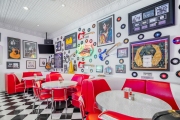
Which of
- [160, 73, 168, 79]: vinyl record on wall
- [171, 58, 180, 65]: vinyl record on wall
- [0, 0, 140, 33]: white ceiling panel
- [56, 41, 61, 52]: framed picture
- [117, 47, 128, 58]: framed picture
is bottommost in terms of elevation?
[160, 73, 168, 79]: vinyl record on wall

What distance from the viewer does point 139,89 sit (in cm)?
225

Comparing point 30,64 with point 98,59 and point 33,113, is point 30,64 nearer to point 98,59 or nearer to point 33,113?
point 33,113

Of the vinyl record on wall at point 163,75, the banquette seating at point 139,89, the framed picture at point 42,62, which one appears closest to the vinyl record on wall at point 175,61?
the vinyl record on wall at point 163,75

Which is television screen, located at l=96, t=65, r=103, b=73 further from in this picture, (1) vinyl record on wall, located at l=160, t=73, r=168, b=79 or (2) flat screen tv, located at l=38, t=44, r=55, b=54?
(2) flat screen tv, located at l=38, t=44, r=55, b=54

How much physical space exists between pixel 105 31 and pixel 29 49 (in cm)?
468

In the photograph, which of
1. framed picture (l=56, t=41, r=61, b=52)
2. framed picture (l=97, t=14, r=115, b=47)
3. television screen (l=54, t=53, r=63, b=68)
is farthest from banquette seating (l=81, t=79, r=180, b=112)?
framed picture (l=56, t=41, r=61, b=52)

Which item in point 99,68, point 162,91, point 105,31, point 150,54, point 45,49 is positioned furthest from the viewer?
point 45,49

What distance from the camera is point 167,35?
85.4 inches

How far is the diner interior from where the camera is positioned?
1575mm

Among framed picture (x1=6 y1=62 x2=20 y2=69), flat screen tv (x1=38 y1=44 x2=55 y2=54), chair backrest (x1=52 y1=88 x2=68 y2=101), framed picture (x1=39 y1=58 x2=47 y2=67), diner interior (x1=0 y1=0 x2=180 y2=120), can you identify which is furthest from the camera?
framed picture (x1=39 y1=58 x2=47 y2=67)

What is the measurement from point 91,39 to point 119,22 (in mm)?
1254

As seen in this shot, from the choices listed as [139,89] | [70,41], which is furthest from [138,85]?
[70,41]

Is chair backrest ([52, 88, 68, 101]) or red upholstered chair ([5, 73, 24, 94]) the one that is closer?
chair backrest ([52, 88, 68, 101])

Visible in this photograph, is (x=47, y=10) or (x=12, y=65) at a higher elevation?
(x=47, y=10)
